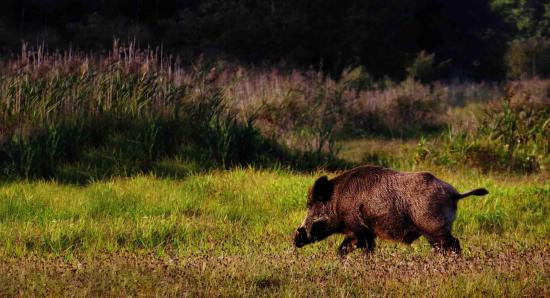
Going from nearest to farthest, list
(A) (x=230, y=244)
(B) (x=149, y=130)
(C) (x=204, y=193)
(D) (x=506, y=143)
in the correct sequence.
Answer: (A) (x=230, y=244), (C) (x=204, y=193), (B) (x=149, y=130), (D) (x=506, y=143)

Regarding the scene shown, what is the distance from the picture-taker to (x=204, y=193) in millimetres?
10250

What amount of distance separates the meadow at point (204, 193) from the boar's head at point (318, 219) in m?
0.15

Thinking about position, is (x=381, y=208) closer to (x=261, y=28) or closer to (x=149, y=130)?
(x=149, y=130)

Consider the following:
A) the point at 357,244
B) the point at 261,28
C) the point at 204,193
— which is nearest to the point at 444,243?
the point at 357,244

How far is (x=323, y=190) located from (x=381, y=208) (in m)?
0.57

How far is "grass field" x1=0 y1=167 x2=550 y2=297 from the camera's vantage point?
18.5 feet

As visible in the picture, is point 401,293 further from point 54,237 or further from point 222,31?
point 222,31

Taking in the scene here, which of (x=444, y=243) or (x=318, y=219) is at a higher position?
(x=444, y=243)

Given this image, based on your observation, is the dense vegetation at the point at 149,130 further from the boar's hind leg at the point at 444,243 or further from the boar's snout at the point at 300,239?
the boar's hind leg at the point at 444,243

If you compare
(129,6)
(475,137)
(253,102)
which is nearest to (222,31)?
(129,6)

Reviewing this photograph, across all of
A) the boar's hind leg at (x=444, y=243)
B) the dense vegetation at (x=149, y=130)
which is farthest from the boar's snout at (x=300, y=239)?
the dense vegetation at (x=149, y=130)

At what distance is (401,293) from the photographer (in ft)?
18.1

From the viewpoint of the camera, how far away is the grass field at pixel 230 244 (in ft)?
18.5

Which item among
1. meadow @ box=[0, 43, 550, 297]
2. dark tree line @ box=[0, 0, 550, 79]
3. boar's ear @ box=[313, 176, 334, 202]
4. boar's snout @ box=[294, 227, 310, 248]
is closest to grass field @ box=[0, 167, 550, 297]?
meadow @ box=[0, 43, 550, 297]
